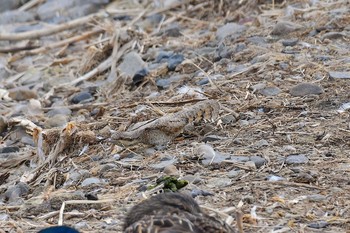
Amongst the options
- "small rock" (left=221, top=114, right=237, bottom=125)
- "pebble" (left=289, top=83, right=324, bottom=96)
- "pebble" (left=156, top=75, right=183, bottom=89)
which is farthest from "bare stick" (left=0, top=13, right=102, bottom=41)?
"small rock" (left=221, top=114, right=237, bottom=125)

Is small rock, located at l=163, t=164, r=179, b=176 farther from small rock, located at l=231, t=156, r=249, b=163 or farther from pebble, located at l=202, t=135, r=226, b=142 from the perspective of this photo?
pebble, located at l=202, t=135, r=226, b=142

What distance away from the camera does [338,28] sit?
826 centimetres

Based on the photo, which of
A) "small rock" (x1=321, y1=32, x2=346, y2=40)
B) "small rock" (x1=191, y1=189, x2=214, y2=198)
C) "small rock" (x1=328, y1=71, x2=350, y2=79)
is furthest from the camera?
"small rock" (x1=321, y1=32, x2=346, y2=40)

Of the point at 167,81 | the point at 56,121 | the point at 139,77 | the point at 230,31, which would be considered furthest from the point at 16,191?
the point at 230,31

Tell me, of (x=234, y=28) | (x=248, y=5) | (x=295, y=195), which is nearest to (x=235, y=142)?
(x=295, y=195)

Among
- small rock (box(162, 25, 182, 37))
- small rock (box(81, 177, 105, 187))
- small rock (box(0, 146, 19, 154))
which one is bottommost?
small rock (box(162, 25, 182, 37))

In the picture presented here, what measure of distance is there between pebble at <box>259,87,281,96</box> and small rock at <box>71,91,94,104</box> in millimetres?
1925

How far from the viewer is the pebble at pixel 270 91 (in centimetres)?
698

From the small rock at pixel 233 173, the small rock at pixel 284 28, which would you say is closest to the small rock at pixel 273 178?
the small rock at pixel 233 173

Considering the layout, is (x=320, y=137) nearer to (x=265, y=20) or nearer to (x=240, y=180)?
(x=240, y=180)

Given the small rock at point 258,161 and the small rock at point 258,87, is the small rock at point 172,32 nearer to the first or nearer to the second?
the small rock at point 258,87

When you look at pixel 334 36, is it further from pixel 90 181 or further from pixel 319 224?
pixel 319 224

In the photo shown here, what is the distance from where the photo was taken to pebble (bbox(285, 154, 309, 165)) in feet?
18.8

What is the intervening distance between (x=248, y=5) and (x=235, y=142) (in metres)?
3.68
